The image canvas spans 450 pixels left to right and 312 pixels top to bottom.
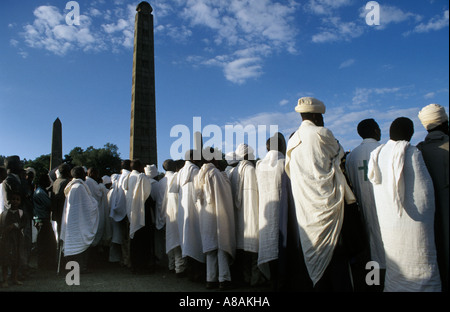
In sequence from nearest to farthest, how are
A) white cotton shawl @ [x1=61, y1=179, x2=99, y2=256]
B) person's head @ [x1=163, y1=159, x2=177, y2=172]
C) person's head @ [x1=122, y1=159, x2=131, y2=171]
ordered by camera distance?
white cotton shawl @ [x1=61, y1=179, x2=99, y2=256] < person's head @ [x1=163, y1=159, x2=177, y2=172] < person's head @ [x1=122, y1=159, x2=131, y2=171]

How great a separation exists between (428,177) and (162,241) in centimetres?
603

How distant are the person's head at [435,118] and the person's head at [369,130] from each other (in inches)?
39.9

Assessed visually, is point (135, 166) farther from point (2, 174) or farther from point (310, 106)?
point (310, 106)

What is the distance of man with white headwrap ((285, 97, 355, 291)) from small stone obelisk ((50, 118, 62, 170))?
2703cm

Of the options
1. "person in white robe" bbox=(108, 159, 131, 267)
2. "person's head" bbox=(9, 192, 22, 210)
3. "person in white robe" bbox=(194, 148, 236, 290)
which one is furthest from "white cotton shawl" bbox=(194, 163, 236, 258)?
"person's head" bbox=(9, 192, 22, 210)

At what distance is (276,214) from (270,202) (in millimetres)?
201

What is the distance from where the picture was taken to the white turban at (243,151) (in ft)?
20.7

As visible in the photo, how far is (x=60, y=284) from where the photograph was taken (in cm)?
629

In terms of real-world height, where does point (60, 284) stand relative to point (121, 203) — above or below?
below

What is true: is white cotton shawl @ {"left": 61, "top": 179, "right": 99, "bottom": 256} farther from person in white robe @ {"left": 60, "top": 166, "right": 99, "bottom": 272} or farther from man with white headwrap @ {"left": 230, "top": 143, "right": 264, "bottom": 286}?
man with white headwrap @ {"left": 230, "top": 143, "right": 264, "bottom": 286}

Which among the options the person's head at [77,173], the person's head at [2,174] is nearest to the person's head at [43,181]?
the person's head at [77,173]

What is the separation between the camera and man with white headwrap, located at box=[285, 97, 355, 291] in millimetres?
3850

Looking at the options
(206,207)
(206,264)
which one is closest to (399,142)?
(206,207)

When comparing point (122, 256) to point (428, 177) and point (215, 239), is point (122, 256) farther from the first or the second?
point (428, 177)
